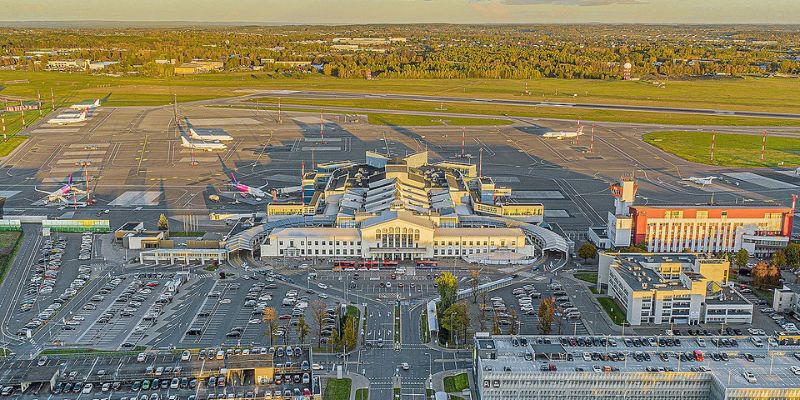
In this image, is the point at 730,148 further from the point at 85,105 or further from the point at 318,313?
the point at 85,105

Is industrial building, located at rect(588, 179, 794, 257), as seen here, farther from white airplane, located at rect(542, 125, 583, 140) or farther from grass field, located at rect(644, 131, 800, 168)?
white airplane, located at rect(542, 125, 583, 140)

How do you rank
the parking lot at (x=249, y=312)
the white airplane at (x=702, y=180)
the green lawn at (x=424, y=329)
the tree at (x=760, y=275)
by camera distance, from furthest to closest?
1. the white airplane at (x=702, y=180)
2. the tree at (x=760, y=275)
3. the green lawn at (x=424, y=329)
4. the parking lot at (x=249, y=312)

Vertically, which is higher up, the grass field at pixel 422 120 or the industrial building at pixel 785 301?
the grass field at pixel 422 120

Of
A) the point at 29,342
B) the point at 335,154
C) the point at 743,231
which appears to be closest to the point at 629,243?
the point at 743,231

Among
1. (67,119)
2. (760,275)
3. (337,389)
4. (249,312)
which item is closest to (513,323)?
(337,389)

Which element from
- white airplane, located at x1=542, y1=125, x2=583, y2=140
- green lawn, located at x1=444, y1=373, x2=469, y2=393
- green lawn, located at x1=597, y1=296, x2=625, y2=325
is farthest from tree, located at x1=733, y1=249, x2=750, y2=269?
white airplane, located at x1=542, y1=125, x2=583, y2=140

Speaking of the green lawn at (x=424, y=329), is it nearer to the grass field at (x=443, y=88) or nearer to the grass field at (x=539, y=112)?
the grass field at (x=539, y=112)

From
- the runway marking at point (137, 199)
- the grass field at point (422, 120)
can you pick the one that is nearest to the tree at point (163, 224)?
the runway marking at point (137, 199)

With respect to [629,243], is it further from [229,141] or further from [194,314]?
[229,141]
